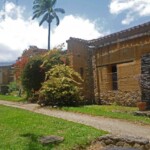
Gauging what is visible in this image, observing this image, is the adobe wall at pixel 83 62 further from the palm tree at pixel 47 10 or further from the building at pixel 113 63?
the palm tree at pixel 47 10

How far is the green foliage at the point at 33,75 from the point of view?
933 inches

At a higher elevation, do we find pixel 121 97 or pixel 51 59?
pixel 51 59

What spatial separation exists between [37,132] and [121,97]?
9808mm

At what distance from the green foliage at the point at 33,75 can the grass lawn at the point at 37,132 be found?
945 cm

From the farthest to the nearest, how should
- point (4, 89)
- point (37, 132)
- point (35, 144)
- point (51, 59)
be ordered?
point (4, 89) < point (51, 59) < point (37, 132) < point (35, 144)

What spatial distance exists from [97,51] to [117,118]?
8555 mm

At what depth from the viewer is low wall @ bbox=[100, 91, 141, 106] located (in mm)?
19036

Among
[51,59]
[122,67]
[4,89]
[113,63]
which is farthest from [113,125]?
[4,89]

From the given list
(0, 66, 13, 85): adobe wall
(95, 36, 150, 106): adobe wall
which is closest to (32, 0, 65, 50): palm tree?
(0, 66, 13, 85): adobe wall

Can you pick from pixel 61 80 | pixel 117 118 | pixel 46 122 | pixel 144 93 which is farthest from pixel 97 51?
pixel 46 122

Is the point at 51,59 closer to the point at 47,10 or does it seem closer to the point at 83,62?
the point at 83,62

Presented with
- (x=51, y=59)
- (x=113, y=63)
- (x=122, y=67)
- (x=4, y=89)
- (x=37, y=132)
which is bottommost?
(x=37, y=132)

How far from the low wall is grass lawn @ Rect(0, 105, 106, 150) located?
21.8 ft

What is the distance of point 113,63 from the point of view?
20.7 m
